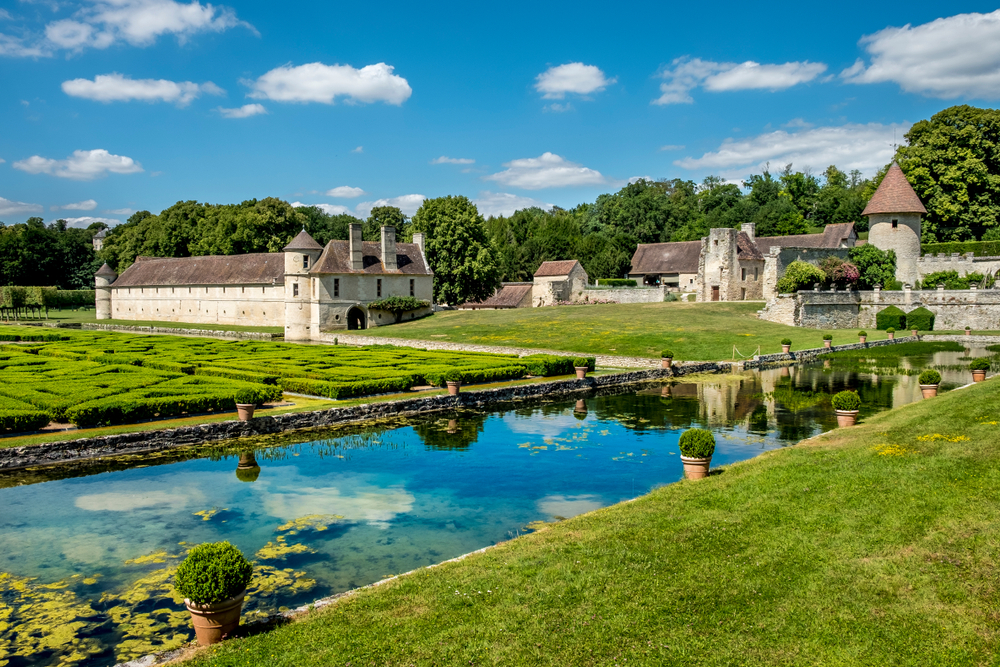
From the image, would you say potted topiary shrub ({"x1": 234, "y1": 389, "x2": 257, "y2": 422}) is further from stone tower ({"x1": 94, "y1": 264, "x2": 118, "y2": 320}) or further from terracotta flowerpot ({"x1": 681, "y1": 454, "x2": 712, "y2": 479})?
stone tower ({"x1": 94, "y1": 264, "x2": 118, "y2": 320})

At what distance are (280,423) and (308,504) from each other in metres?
7.49

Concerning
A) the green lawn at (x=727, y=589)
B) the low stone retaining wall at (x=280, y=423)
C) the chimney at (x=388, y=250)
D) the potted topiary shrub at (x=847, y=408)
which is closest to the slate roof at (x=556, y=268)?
the chimney at (x=388, y=250)

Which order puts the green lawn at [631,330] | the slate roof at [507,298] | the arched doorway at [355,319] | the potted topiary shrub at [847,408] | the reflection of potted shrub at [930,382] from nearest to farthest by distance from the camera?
the potted topiary shrub at [847,408], the reflection of potted shrub at [930,382], the green lawn at [631,330], the arched doorway at [355,319], the slate roof at [507,298]

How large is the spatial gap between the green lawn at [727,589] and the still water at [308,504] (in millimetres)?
2020

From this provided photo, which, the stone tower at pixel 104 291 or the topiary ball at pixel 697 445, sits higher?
the stone tower at pixel 104 291

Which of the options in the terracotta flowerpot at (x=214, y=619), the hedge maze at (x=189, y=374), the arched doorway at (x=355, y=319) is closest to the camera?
the terracotta flowerpot at (x=214, y=619)

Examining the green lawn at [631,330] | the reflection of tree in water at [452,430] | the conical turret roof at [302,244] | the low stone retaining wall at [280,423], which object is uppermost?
the conical turret roof at [302,244]

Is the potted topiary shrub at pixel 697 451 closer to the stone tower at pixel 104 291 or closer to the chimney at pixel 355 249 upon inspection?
the chimney at pixel 355 249

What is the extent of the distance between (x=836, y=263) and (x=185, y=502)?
5081cm

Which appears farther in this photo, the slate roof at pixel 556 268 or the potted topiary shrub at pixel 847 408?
the slate roof at pixel 556 268

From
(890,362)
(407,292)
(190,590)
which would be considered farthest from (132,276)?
(190,590)

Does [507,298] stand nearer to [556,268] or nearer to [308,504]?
[556,268]

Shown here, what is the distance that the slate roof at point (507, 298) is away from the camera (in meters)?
72.8

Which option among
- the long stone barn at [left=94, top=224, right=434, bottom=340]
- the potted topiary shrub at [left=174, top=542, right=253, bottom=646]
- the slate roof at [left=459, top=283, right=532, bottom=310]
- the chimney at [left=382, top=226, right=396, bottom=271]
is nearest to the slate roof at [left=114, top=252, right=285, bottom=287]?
the long stone barn at [left=94, top=224, right=434, bottom=340]
